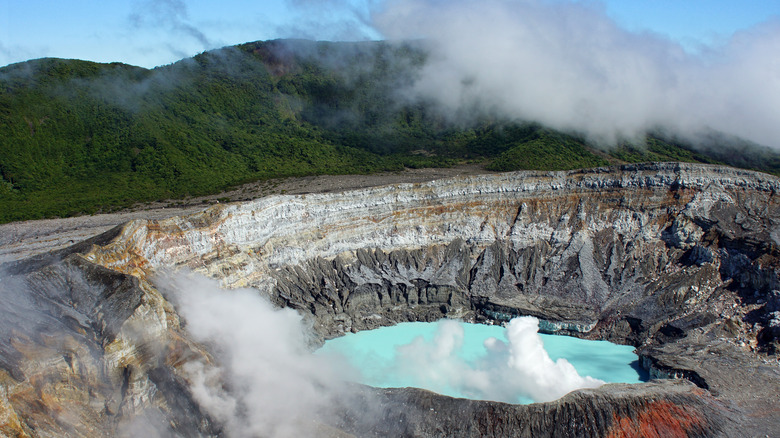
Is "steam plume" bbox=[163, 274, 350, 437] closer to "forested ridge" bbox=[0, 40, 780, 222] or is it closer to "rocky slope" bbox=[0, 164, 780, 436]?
"rocky slope" bbox=[0, 164, 780, 436]

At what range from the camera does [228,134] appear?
57.8m

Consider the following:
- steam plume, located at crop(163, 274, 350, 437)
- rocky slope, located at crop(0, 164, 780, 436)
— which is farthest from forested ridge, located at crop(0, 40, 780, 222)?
steam plume, located at crop(163, 274, 350, 437)

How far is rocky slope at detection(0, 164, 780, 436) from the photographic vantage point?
19.8 m

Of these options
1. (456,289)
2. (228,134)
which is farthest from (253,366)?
(228,134)

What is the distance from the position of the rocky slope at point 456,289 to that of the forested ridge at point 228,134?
11.4m

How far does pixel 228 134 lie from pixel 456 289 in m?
33.3

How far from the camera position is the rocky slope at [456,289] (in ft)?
65.0

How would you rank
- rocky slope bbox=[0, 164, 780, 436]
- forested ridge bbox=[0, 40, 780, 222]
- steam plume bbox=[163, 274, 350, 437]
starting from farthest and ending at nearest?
forested ridge bbox=[0, 40, 780, 222] → steam plume bbox=[163, 274, 350, 437] → rocky slope bbox=[0, 164, 780, 436]

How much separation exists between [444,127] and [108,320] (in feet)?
175

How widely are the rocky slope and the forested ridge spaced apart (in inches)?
448

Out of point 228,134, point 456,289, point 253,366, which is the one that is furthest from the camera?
point 228,134

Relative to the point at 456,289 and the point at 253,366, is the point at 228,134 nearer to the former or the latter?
the point at 456,289

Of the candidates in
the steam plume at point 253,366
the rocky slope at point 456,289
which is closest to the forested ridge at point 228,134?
the rocky slope at point 456,289

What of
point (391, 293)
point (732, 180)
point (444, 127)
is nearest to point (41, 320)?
point (391, 293)
